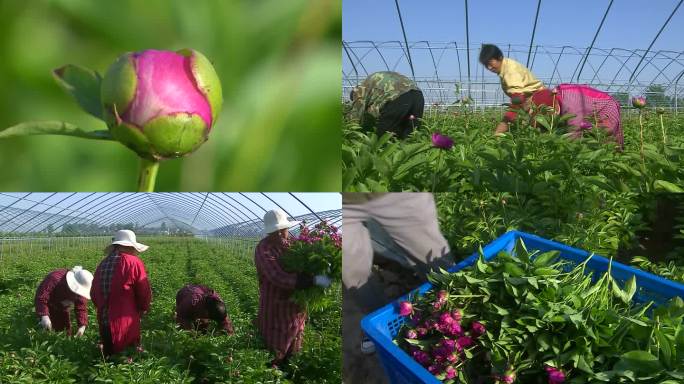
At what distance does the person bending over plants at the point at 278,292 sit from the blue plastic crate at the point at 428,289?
0.14m

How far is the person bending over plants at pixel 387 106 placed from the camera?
1.53 m

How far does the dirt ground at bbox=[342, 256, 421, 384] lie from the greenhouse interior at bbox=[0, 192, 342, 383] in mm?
248

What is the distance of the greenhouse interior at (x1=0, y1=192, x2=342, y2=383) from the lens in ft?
3.07

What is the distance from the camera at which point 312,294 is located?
38.7 inches

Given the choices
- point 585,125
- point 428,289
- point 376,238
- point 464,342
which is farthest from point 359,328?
point 585,125

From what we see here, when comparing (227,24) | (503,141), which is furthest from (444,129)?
(227,24)

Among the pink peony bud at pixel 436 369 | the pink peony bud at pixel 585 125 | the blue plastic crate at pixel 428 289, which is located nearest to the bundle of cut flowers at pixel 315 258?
the blue plastic crate at pixel 428 289

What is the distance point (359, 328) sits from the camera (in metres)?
1.40

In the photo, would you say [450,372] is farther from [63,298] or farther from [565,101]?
[565,101]

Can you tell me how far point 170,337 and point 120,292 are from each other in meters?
0.13

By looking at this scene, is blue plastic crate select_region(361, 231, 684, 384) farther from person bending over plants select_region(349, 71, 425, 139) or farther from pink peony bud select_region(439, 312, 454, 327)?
person bending over plants select_region(349, 71, 425, 139)

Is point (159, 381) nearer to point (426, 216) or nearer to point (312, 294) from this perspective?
point (312, 294)

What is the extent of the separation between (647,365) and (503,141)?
0.73 m

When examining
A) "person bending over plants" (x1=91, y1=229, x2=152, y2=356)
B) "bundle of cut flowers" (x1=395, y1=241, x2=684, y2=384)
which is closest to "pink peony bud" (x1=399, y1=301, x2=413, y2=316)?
"bundle of cut flowers" (x1=395, y1=241, x2=684, y2=384)
